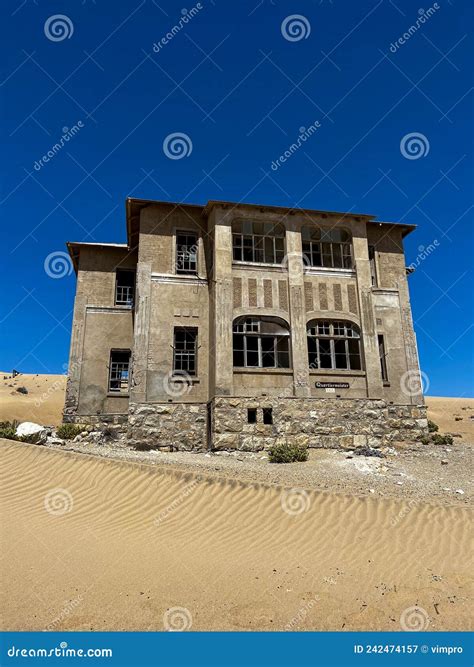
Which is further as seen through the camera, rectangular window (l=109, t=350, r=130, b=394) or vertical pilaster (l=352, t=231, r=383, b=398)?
rectangular window (l=109, t=350, r=130, b=394)

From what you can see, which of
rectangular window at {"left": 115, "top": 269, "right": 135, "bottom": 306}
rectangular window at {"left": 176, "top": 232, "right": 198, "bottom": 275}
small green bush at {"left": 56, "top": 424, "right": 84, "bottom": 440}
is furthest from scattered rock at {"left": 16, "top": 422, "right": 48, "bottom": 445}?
rectangular window at {"left": 176, "top": 232, "right": 198, "bottom": 275}

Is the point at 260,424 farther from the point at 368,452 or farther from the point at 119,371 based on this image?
the point at 119,371

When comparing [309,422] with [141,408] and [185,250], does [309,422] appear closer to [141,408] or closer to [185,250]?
[141,408]

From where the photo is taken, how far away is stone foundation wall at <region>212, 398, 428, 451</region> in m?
18.4

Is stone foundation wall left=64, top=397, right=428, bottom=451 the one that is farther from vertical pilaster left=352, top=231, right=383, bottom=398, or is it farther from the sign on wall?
vertical pilaster left=352, top=231, right=383, bottom=398

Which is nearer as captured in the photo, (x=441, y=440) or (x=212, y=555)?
(x=212, y=555)

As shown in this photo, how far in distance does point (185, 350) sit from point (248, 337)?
2.97 meters

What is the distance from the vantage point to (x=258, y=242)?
71.9ft

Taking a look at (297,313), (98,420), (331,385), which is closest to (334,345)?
(331,385)

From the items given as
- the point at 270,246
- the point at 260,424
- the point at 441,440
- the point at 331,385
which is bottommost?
the point at 441,440

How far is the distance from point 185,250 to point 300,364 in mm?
7907

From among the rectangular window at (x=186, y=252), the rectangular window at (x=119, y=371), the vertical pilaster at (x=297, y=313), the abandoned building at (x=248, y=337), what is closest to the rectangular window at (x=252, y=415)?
the abandoned building at (x=248, y=337)

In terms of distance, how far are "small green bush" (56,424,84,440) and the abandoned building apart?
111 centimetres

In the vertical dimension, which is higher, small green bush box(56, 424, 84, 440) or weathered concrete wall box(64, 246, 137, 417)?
weathered concrete wall box(64, 246, 137, 417)
